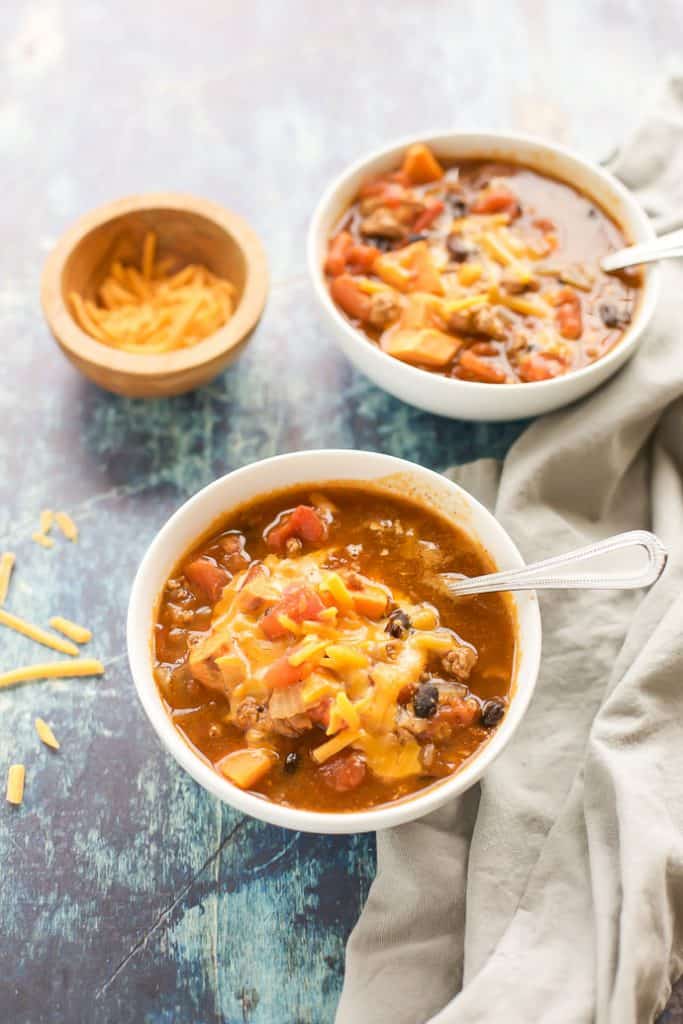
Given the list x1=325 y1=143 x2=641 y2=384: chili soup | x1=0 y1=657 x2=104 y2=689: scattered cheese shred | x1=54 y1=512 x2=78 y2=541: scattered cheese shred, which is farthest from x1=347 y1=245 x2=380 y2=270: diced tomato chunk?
x1=0 y1=657 x2=104 y2=689: scattered cheese shred

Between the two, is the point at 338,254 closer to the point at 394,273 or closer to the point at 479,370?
the point at 394,273

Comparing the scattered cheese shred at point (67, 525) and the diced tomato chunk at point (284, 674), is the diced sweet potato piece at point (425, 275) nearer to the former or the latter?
the scattered cheese shred at point (67, 525)

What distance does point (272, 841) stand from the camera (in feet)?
11.2

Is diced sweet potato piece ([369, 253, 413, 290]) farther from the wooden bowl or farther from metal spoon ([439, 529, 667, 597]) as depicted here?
metal spoon ([439, 529, 667, 597])

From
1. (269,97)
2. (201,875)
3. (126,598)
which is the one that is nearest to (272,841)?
(201,875)

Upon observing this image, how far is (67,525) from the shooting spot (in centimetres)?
398

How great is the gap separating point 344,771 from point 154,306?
7.02 feet

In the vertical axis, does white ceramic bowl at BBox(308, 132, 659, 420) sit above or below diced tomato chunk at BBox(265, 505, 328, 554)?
above

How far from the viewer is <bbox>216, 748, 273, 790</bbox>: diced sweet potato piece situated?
3031mm

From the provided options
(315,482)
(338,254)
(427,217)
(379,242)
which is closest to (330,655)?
(315,482)

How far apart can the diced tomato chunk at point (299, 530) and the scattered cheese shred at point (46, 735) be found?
3.15ft

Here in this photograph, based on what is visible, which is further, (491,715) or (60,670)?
(60,670)

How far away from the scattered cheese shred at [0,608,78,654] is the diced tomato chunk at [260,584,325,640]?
94 cm

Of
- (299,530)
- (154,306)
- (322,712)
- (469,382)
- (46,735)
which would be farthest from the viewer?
(154,306)
